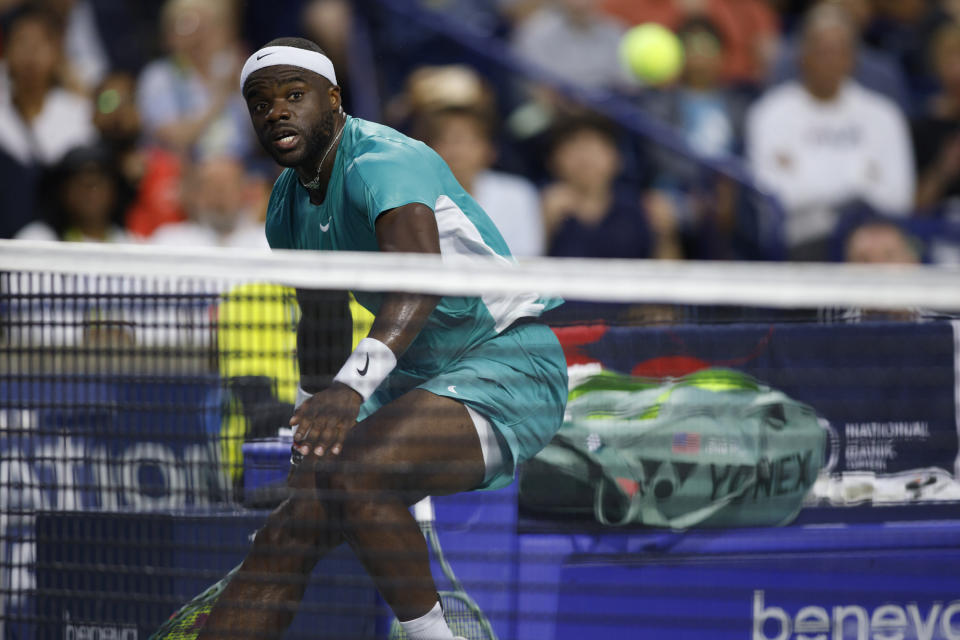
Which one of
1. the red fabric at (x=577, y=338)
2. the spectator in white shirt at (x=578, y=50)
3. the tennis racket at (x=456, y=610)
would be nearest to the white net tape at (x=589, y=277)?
the tennis racket at (x=456, y=610)

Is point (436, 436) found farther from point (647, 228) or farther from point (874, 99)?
point (874, 99)

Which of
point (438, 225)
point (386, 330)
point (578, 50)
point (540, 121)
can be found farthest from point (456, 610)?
point (578, 50)

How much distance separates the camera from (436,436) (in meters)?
3.20

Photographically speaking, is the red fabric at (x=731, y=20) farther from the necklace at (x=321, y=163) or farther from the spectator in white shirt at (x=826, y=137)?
the necklace at (x=321, y=163)

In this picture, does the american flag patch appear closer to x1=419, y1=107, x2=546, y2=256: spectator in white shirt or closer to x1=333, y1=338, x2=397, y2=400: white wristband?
x1=333, y1=338, x2=397, y2=400: white wristband

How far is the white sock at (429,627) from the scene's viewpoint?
10.3 feet

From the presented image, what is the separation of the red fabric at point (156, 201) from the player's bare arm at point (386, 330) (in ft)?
15.0

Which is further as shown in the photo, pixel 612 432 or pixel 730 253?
pixel 730 253

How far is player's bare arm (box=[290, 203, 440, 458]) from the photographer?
2.98m

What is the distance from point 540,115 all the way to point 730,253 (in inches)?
61.0

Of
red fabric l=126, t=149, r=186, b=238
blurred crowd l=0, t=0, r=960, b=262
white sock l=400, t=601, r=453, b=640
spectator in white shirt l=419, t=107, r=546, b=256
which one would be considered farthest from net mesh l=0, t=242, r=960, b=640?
red fabric l=126, t=149, r=186, b=238

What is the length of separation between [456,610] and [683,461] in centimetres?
79

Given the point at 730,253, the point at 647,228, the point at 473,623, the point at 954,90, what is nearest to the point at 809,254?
the point at 730,253

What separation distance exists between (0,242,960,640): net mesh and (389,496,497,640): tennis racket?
2cm
